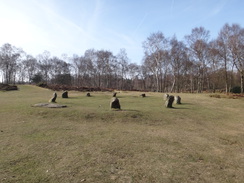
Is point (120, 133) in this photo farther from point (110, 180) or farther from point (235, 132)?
point (235, 132)

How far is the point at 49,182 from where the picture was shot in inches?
130

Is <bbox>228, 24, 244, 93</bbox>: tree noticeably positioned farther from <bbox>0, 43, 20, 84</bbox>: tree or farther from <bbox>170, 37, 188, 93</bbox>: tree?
<bbox>0, 43, 20, 84</bbox>: tree

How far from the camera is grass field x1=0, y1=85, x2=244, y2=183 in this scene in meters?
3.64

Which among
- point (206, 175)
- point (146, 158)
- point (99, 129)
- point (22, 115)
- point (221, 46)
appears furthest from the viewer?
point (221, 46)

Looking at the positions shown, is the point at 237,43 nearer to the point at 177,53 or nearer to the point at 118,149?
the point at 177,53

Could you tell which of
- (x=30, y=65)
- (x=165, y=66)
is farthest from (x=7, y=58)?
(x=165, y=66)

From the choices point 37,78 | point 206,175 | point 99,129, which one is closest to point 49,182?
point 206,175

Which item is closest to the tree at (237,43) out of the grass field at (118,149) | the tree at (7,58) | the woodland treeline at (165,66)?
the woodland treeline at (165,66)

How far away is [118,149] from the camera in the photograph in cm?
501

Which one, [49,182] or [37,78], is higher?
[37,78]

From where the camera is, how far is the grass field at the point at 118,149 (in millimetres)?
3637

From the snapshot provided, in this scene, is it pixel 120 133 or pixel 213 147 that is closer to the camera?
pixel 213 147

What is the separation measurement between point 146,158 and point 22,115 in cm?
749

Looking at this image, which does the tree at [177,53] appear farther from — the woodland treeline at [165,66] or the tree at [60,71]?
the tree at [60,71]
